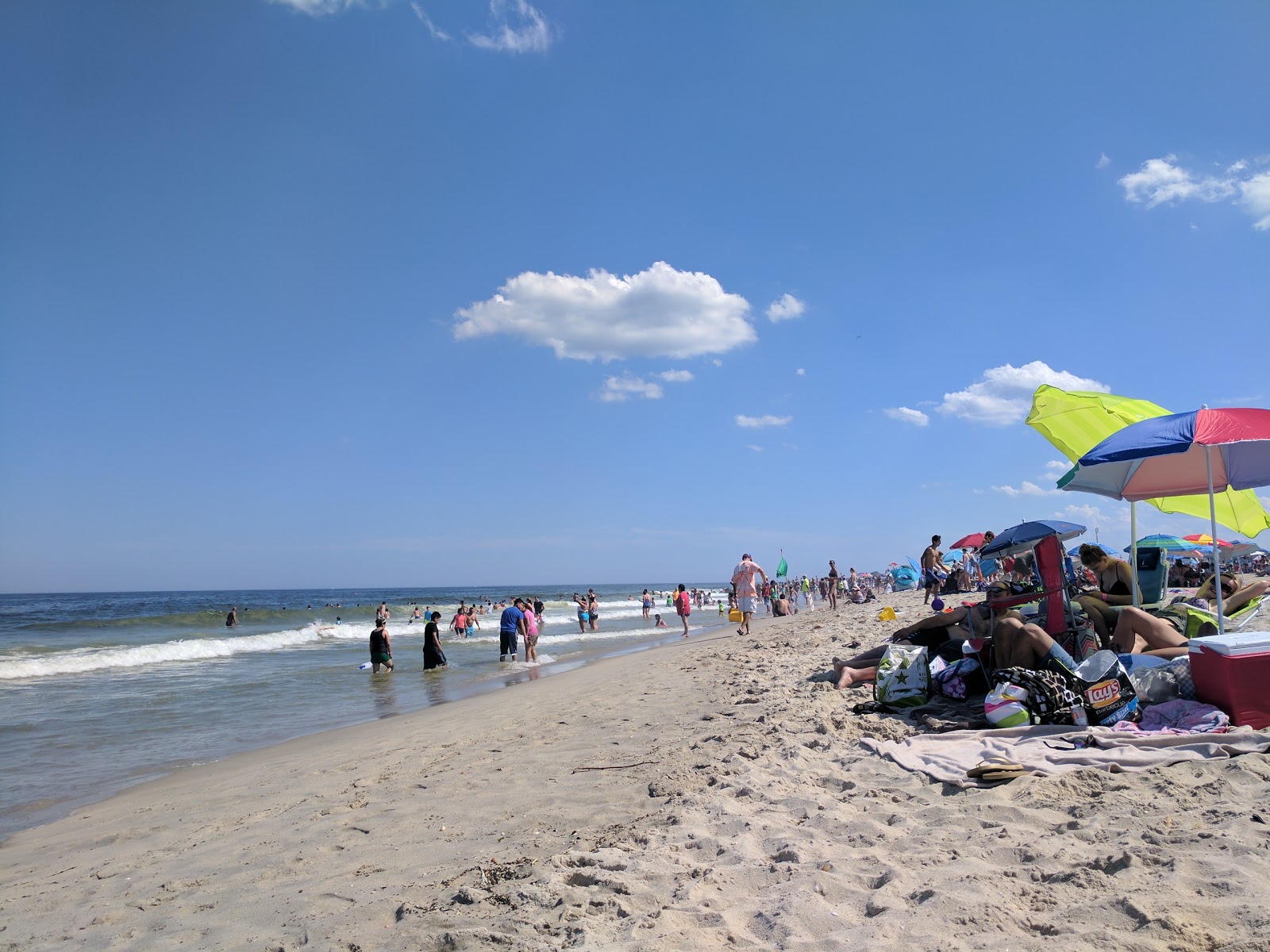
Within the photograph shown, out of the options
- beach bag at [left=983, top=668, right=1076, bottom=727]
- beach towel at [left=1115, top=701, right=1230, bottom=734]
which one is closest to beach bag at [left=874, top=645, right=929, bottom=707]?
beach bag at [left=983, top=668, right=1076, bottom=727]

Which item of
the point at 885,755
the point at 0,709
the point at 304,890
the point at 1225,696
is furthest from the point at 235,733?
the point at 1225,696

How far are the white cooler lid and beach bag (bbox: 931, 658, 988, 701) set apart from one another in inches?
62.9

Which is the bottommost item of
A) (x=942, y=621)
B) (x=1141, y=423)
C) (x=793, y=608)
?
(x=793, y=608)

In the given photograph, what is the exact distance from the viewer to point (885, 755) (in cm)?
442

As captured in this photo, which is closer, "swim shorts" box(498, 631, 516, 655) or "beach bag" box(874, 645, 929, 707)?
"beach bag" box(874, 645, 929, 707)

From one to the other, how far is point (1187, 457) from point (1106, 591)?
1.55 m

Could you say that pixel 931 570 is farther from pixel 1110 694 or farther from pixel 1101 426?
pixel 1110 694

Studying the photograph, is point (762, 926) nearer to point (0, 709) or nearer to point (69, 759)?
point (69, 759)

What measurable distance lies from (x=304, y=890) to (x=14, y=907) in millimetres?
1787

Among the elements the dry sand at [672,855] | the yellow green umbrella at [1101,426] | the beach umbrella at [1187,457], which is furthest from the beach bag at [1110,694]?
the yellow green umbrella at [1101,426]

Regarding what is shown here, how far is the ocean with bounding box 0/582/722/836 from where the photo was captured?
298 inches

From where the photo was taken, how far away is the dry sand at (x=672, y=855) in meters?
2.57

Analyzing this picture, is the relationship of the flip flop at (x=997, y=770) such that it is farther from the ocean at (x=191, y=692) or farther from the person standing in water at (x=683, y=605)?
the person standing in water at (x=683, y=605)

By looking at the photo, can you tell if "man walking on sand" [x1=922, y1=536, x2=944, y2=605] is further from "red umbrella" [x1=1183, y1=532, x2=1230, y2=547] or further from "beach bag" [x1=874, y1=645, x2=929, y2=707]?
"beach bag" [x1=874, y1=645, x2=929, y2=707]
